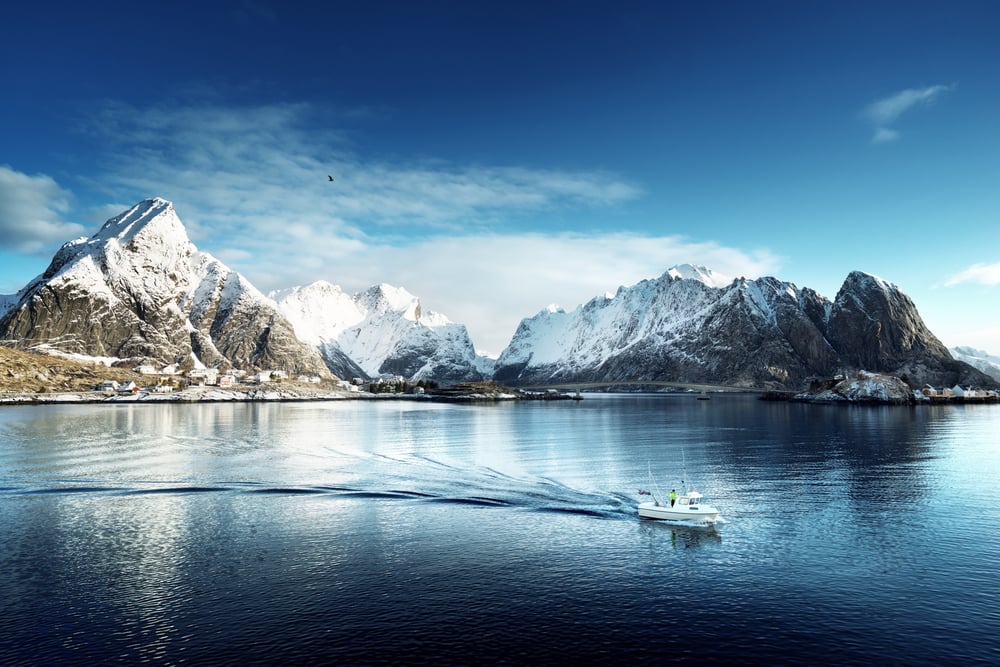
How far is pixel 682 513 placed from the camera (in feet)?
151

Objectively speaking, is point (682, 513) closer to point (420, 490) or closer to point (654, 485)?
point (654, 485)

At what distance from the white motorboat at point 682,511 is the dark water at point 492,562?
45.8 inches

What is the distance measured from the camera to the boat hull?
45.8 m

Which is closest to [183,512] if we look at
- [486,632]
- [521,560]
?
[521,560]

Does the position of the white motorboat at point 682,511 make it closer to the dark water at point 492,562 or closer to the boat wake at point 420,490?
the dark water at point 492,562

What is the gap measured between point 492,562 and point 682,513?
55.9 ft

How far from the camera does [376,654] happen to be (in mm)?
25500

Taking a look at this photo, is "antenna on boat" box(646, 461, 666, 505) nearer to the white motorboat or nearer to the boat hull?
the white motorboat

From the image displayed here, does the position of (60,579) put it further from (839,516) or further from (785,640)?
(839,516)

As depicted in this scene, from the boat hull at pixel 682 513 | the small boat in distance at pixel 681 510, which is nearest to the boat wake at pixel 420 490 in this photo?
the small boat in distance at pixel 681 510

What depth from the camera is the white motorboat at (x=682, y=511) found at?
45844mm

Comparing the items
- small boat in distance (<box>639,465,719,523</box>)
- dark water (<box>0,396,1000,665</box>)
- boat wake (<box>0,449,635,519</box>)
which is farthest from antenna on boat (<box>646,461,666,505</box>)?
boat wake (<box>0,449,635,519</box>)

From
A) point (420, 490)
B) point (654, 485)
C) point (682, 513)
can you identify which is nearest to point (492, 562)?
point (682, 513)

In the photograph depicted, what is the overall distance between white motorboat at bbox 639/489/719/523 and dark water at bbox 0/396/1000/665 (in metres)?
Result: 1.16
